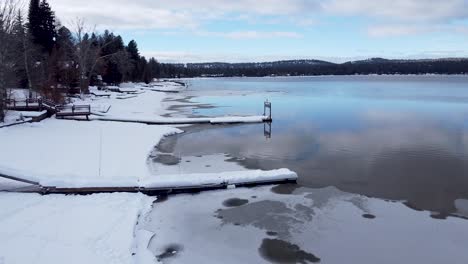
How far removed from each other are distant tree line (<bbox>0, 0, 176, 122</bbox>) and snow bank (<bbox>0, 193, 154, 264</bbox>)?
15.7 metres

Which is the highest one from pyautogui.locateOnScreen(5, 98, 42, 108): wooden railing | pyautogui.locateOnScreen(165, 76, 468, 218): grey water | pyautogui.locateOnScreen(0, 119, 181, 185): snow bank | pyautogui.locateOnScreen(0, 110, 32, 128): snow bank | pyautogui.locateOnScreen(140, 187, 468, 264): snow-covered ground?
pyautogui.locateOnScreen(5, 98, 42, 108): wooden railing

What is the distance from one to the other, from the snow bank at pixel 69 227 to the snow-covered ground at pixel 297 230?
2.42 ft

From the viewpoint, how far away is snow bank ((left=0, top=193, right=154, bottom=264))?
8188mm

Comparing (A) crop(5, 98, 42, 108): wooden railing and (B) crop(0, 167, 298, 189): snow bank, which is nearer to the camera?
(B) crop(0, 167, 298, 189): snow bank

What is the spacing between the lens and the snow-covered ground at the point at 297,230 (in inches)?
353

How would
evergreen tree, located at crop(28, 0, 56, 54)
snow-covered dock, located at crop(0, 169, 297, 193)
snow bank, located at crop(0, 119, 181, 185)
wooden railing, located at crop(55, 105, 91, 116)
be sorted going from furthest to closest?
evergreen tree, located at crop(28, 0, 56, 54), wooden railing, located at crop(55, 105, 91, 116), snow bank, located at crop(0, 119, 181, 185), snow-covered dock, located at crop(0, 169, 297, 193)

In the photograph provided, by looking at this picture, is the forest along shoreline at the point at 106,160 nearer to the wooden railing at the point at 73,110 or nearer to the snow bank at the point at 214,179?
the snow bank at the point at 214,179

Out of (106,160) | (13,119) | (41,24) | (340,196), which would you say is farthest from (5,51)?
(41,24)

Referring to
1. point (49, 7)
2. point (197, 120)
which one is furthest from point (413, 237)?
point (49, 7)

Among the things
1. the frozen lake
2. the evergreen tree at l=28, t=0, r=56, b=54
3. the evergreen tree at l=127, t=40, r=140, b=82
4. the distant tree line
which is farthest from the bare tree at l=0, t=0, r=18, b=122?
the evergreen tree at l=127, t=40, r=140, b=82

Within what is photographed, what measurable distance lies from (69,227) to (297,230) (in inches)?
224

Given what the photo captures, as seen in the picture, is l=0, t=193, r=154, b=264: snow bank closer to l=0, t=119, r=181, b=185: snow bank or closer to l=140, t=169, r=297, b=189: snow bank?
l=140, t=169, r=297, b=189: snow bank

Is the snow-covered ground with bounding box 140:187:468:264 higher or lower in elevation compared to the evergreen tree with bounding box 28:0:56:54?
lower

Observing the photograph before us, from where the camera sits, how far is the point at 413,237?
9.89 meters
